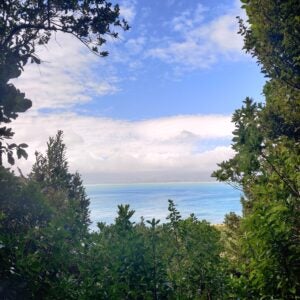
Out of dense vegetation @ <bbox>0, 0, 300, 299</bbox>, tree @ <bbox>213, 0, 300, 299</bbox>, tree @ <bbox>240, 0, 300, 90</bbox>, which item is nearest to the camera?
dense vegetation @ <bbox>0, 0, 300, 299</bbox>

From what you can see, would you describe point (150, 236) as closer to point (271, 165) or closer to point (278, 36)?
point (271, 165)

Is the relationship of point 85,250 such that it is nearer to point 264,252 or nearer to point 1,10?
point 264,252

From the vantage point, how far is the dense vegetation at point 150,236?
3603 millimetres

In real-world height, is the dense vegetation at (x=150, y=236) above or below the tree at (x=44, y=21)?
below

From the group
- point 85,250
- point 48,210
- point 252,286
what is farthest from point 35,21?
point 252,286

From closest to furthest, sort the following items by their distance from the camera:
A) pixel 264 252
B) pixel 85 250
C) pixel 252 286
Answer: pixel 85 250
pixel 264 252
pixel 252 286

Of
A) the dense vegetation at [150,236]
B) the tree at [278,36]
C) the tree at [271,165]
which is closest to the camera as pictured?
the dense vegetation at [150,236]

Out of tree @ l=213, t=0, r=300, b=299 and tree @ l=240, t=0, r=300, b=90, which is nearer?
tree @ l=213, t=0, r=300, b=299

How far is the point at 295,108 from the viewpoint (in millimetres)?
9070

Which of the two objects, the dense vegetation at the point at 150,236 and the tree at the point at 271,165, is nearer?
the dense vegetation at the point at 150,236

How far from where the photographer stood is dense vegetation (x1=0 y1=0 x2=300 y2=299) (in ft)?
11.8

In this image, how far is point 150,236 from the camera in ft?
14.7

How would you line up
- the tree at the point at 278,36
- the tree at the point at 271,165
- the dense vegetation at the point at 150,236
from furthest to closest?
the tree at the point at 278,36
the tree at the point at 271,165
the dense vegetation at the point at 150,236

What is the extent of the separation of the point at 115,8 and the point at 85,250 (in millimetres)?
5583
